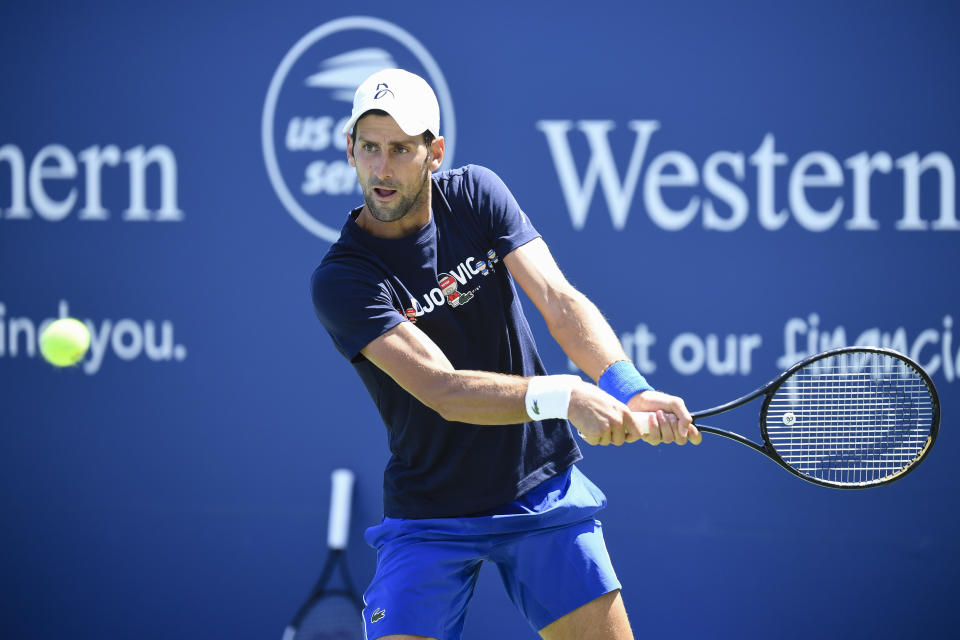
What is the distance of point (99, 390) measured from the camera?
392 centimetres

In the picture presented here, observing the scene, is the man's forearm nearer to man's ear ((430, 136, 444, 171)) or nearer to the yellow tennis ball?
man's ear ((430, 136, 444, 171))

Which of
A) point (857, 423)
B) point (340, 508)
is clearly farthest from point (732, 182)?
point (340, 508)

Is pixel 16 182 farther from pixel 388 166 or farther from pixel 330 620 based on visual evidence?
pixel 388 166

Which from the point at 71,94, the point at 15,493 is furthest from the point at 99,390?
the point at 71,94

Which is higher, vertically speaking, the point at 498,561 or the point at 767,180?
the point at 767,180

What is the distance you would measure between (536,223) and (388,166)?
4.36ft

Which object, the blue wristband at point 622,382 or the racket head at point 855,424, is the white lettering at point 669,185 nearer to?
the racket head at point 855,424

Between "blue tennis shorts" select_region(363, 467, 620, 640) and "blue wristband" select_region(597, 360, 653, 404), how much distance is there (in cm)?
31

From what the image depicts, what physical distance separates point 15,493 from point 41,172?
1.17 meters

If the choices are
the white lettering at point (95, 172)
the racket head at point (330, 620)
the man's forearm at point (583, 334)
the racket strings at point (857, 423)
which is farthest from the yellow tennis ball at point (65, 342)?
the racket strings at point (857, 423)

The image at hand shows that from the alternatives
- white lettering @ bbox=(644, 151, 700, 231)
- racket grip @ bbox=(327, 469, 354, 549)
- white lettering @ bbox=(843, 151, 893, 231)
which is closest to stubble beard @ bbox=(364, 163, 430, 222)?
white lettering @ bbox=(644, 151, 700, 231)

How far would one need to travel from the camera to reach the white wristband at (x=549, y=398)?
2330mm

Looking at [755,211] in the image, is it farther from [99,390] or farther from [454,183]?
[99,390]

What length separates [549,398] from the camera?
2334 mm
